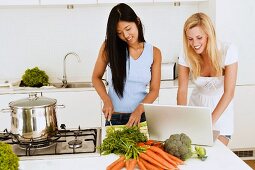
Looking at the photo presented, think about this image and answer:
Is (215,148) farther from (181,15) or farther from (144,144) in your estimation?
(181,15)

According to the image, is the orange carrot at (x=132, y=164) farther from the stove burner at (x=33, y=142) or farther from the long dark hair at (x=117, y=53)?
the long dark hair at (x=117, y=53)

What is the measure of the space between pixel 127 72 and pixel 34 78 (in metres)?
1.65

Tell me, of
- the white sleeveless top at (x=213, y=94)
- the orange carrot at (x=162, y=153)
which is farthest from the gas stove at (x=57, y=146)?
the white sleeveless top at (x=213, y=94)

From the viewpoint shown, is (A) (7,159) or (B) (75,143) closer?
(A) (7,159)

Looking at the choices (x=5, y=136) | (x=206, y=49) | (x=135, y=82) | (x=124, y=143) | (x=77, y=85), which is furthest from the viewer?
(x=77, y=85)

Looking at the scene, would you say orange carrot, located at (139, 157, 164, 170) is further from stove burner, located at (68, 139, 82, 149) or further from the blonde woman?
the blonde woman

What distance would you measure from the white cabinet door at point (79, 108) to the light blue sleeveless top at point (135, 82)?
1174 mm

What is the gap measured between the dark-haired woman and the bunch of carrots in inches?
24.7

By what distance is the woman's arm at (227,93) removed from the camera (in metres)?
2.08

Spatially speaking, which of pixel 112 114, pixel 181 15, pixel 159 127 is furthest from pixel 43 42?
pixel 159 127

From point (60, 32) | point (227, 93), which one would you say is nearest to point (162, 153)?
point (227, 93)

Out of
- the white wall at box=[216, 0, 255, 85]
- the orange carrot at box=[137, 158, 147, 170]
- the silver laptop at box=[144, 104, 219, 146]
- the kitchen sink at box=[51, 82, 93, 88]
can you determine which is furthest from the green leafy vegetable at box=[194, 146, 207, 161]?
the kitchen sink at box=[51, 82, 93, 88]

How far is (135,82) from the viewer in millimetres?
2312

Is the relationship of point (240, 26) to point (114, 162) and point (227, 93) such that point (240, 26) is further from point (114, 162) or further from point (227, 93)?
point (114, 162)
